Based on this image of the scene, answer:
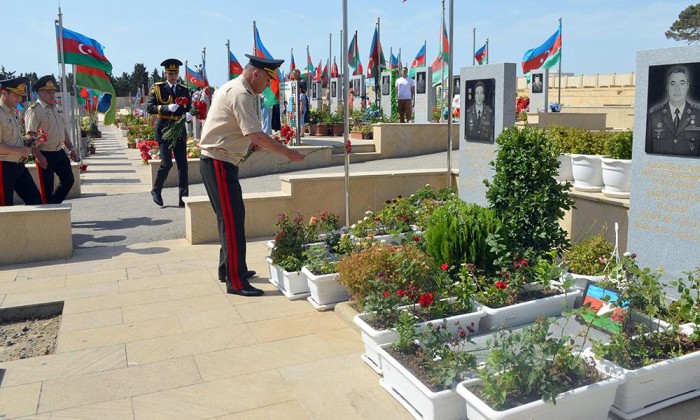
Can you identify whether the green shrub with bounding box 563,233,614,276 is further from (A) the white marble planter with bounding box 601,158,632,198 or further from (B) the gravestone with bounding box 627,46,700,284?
(A) the white marble planter with bounding box 601,158,632,198

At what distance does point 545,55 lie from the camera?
70.6 feet

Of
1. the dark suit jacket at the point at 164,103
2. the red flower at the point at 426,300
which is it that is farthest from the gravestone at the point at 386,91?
the red flower at the point at 426,300

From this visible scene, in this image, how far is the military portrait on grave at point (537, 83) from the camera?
22172mm

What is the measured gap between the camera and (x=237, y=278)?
568 cm

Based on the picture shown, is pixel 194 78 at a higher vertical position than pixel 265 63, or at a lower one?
higher

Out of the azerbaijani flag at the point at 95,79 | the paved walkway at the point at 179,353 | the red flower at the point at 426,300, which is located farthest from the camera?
the azerbaijani flag at the point at 95,79

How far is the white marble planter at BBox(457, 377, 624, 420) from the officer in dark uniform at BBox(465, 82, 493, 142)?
160 inches

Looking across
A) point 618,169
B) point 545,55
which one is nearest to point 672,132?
point 618,169

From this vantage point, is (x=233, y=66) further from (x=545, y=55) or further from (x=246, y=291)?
(x=246, y=291)

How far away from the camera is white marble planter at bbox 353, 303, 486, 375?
3982 mm

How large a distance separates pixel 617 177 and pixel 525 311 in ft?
8.28

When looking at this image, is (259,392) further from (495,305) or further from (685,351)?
(685,351)

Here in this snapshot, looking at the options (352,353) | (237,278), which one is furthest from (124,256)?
(352,353)

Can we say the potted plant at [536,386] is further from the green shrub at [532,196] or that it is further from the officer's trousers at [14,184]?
the officer's trousers at [14,184]
